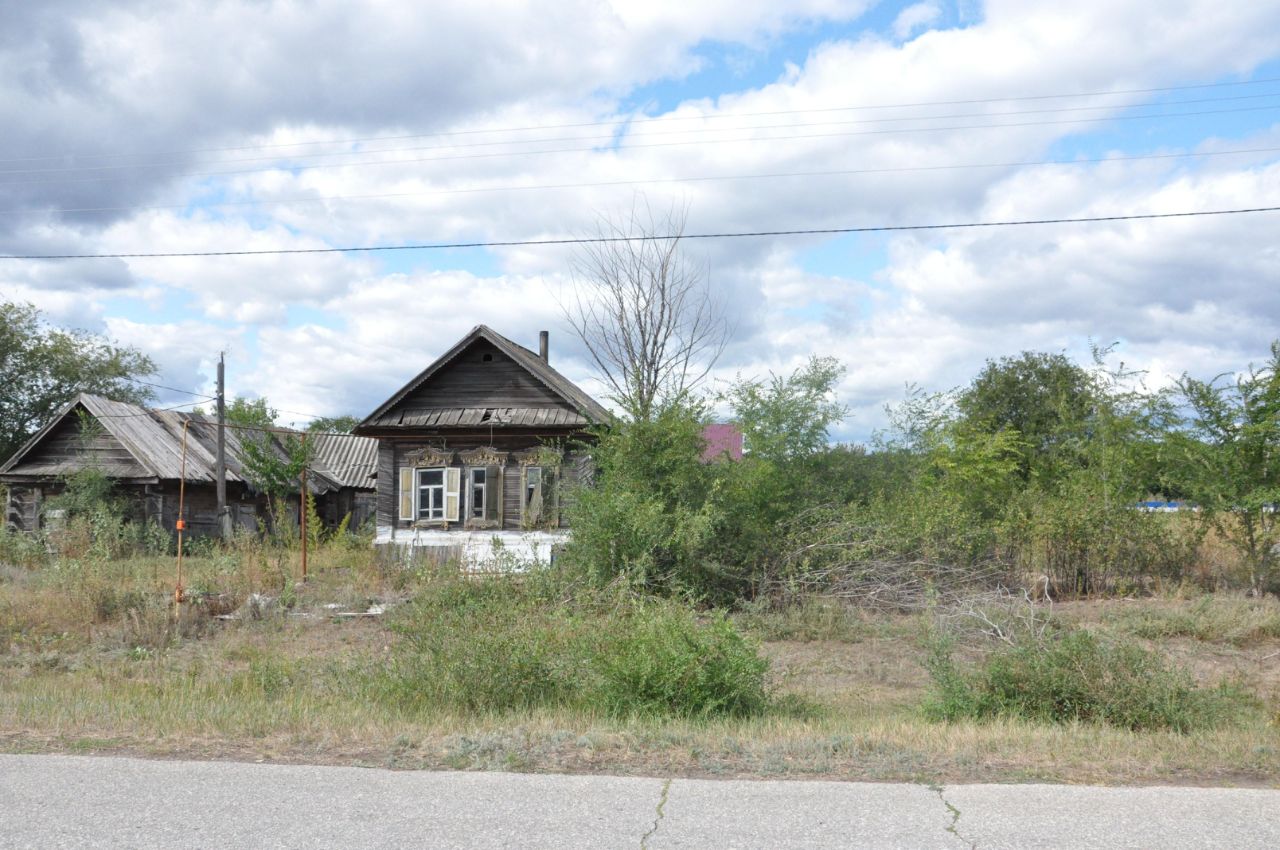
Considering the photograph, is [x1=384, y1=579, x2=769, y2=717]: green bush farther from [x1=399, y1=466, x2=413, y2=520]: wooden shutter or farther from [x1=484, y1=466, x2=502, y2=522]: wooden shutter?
[x1=399, y1=466, x2=413, y2=520]: wooden shutter

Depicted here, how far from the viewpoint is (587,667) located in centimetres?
936

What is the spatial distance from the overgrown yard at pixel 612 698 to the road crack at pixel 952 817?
1.34 ft

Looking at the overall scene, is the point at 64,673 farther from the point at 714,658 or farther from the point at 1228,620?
the point at 1228,620

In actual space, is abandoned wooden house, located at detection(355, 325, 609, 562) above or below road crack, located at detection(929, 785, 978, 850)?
above

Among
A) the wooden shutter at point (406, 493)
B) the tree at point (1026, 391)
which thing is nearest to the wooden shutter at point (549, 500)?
the wooden shutter at point (406, 493)

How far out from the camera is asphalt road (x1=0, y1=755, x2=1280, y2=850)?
5.12 meters

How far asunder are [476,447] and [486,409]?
98 cm

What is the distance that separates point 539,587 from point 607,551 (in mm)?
1379

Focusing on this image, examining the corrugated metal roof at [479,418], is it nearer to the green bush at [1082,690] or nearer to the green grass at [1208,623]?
the green grass at [1208,623]

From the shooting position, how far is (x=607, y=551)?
17.5m

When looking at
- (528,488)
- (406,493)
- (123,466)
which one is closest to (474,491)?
(528,488)

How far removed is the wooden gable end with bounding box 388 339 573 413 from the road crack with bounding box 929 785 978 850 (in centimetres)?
1968

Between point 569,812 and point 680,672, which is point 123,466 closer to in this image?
point 680,672

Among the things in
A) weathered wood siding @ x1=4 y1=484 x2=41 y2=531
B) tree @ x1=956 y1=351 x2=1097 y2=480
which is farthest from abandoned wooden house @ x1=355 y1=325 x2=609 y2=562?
tree @ x1=956 y1=351 x2=1097 y2=480
